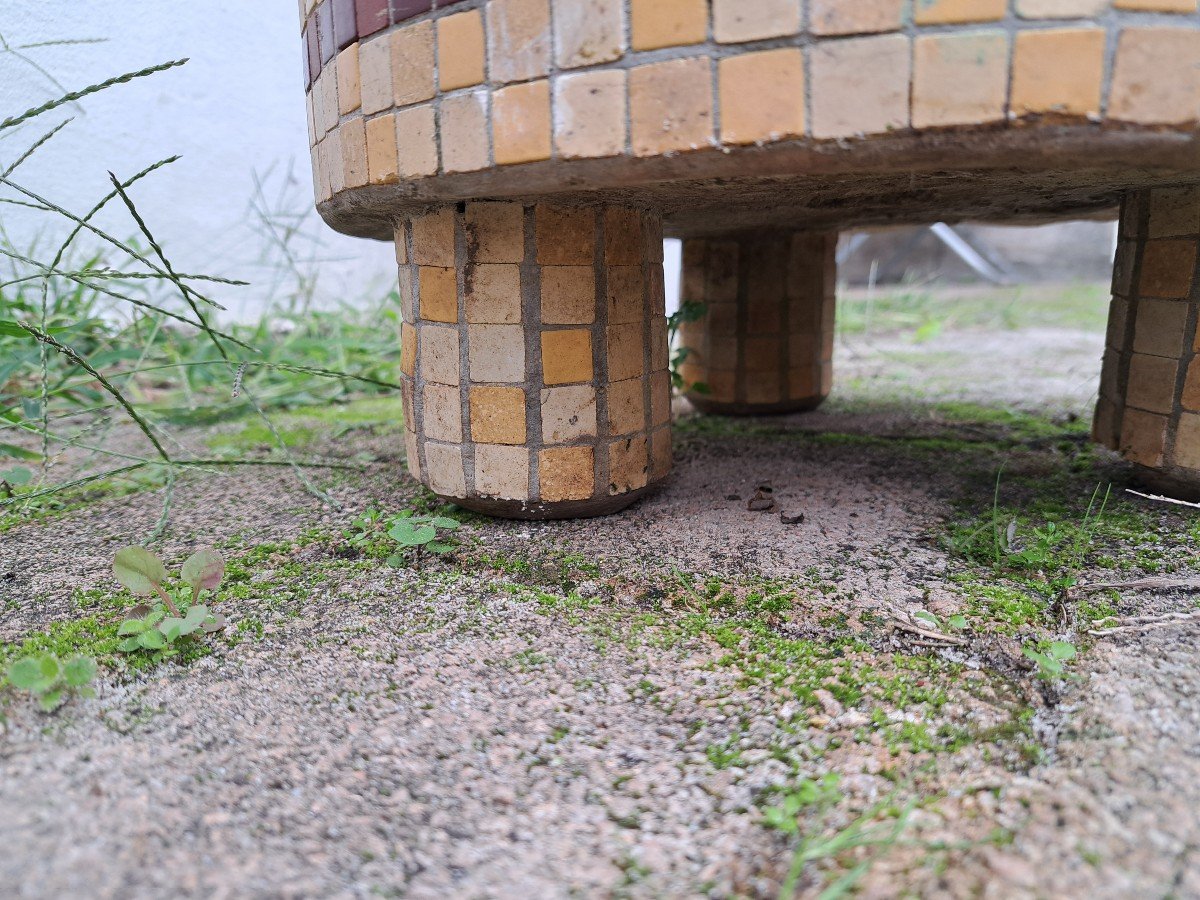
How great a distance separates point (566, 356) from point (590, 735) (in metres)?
0.55

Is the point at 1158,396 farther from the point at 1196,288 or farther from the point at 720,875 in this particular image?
the point at 720,875

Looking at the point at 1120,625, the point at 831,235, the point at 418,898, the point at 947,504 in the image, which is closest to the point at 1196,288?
the point at 947,504

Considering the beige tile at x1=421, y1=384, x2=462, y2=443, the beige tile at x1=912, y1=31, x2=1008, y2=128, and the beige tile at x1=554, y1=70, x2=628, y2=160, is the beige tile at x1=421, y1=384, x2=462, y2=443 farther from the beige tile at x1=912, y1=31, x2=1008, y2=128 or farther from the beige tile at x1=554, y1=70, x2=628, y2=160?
the beige tile at x1=912, y1=31, x2=1008, y2=128

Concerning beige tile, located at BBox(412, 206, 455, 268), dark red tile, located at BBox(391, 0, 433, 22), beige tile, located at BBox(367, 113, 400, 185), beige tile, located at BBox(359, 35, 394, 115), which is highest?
dark red tile, located at BBox(391, 0, 433, 22)

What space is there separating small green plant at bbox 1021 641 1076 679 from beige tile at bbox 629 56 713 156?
60cm

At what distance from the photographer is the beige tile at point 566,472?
1.18m

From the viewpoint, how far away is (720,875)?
1.97 ft

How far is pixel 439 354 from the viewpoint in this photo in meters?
1.20

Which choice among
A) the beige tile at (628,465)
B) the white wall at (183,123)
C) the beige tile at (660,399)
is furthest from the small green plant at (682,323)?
the white wall at (183,123)

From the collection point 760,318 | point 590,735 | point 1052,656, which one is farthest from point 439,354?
point 760,318

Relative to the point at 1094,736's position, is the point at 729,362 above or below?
A: above

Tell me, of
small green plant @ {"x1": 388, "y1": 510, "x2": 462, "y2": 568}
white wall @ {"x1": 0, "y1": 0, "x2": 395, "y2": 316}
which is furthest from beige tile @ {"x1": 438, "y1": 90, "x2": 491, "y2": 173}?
white wall @ {"x1": 0, "y1": 0, "x2": 395, "y2": 316}

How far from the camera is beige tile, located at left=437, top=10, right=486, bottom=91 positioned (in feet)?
3.05

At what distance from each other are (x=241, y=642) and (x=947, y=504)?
3.24 feet
